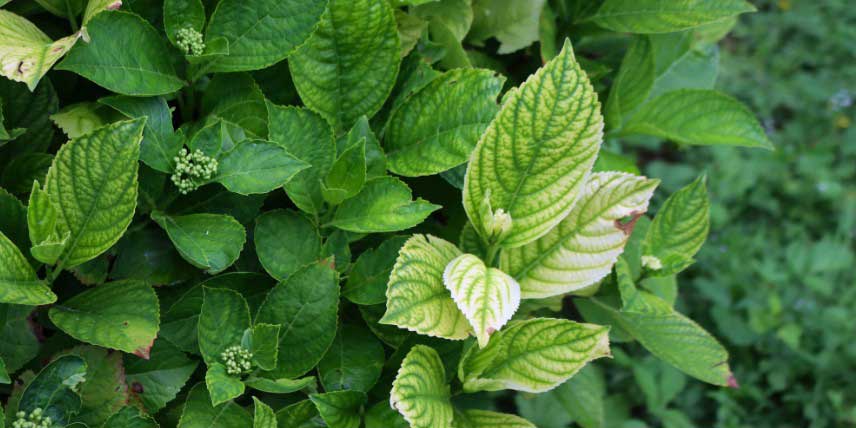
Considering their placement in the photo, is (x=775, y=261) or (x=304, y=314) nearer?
(x=304, y=314)

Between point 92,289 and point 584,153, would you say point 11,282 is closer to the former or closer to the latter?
point 92,289

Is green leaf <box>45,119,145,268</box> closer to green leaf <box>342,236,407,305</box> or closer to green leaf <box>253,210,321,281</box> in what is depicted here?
green leaf <box>253,210,321,281</box>

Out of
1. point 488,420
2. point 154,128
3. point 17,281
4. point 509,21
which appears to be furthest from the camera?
point 509,21

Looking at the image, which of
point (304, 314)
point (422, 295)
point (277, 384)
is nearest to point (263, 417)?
point (277, 384)

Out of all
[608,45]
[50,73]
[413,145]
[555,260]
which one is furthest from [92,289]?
[608,45]

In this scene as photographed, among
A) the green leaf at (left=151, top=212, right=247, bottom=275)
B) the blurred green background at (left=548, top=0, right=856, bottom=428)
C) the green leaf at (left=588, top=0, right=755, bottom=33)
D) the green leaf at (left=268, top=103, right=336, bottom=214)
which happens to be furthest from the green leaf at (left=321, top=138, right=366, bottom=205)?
the blurred green background at (left=548, top=0, right=856, bottom=428)

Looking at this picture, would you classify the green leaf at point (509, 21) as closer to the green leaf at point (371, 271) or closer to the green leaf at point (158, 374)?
the green leaf at point (371, 271)

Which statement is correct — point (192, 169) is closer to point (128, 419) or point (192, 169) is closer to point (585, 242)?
point (128, 419)
